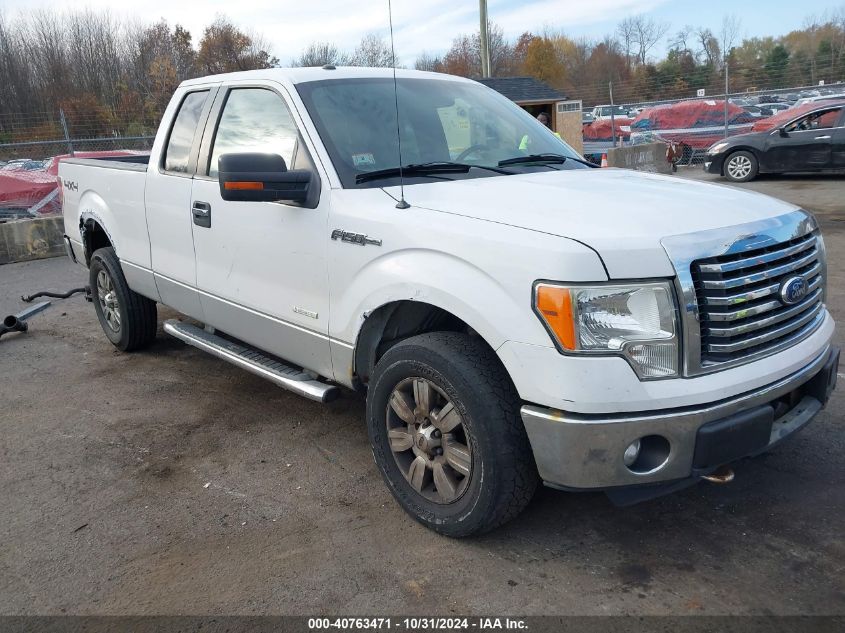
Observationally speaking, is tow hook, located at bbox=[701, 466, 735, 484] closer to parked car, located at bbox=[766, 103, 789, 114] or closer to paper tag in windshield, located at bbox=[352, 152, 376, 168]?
paper tag in windshield, located at bbox=[352, 152, 376, 168]

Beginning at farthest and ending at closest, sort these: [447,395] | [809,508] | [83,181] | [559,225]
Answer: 1. [83,181]
2. [809,508]
3. [447,395]
4. [559,225]

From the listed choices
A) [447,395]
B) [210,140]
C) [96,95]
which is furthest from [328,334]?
[96,95]

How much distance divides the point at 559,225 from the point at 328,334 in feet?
4.41

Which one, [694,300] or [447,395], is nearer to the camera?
[694,300]

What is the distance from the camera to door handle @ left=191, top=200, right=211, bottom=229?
4281mm

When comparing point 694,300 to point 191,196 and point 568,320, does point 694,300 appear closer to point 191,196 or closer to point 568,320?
point 568,320

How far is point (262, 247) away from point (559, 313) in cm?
190

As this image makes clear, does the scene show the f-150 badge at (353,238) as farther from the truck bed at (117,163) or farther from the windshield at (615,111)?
the windshield at (615,111)

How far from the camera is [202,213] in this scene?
4.32m

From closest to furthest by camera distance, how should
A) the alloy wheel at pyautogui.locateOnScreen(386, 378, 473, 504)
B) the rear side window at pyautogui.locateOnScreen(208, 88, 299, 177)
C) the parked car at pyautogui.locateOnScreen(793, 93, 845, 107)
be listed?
the alloy wheel at pyautogui.locateOnScreen(386, 378, 473, 504)
the rear side window at pyautogui.locateOnScreen(208, 88, 299, 177)
the parked car at pyautogui.locateOnScreen(793, 93, 845, 107)

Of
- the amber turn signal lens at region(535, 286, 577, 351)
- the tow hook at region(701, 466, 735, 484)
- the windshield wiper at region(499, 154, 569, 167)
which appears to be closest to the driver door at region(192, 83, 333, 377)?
the windshield wiper at region(499, 154, 569, 167)

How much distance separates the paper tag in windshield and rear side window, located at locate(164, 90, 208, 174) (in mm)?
1511

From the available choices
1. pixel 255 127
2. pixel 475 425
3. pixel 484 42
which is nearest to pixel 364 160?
pixel 255 127

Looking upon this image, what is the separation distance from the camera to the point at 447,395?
2.95 metres
